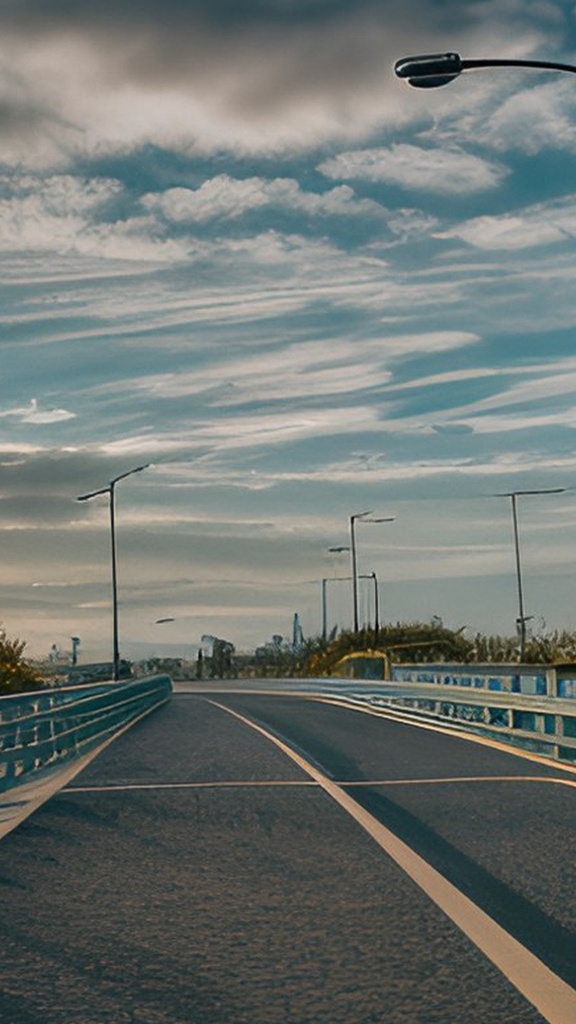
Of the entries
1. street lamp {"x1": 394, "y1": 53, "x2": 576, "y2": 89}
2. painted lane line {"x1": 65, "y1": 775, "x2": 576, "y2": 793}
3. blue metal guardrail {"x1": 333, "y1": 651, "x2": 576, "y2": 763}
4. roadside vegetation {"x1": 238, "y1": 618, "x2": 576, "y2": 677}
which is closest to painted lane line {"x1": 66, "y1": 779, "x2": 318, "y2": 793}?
painted lane line {"x1": 65, "y1": 775, "x2": 576, "y2": 793}

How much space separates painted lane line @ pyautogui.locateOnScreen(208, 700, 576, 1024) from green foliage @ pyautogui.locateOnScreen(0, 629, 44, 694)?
128ft

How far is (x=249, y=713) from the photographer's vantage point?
133 ft

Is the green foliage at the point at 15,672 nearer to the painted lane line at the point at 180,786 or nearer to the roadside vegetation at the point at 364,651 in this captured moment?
the roadside vegetation at the point at 364,651

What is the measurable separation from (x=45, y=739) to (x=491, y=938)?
13057mm

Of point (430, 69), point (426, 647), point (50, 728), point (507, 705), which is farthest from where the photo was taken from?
point (426, 647)

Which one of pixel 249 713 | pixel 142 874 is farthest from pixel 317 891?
pixel 249 713

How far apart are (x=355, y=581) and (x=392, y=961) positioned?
75201 millimetres

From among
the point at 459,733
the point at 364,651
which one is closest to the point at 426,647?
the point at 364,651

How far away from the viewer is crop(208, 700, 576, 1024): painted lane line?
21.8 feet

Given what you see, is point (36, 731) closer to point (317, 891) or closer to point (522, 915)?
point (317, 891)

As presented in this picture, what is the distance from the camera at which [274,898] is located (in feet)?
31.3

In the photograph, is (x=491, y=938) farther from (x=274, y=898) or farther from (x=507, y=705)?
(x=507, y=705)

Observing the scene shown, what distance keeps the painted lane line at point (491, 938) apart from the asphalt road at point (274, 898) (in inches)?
2.7

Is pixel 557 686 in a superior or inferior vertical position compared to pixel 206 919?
superior
